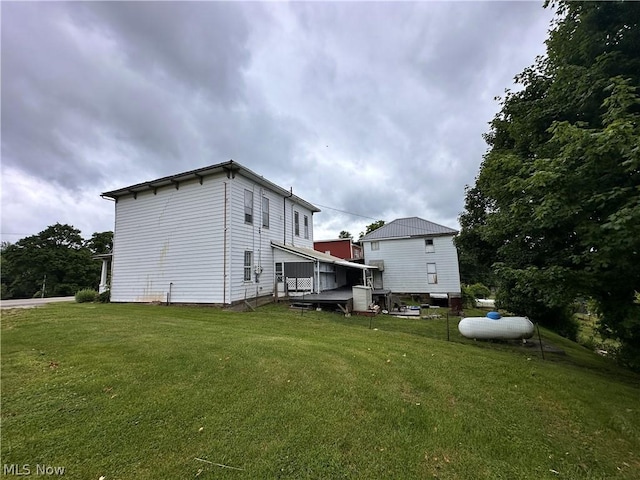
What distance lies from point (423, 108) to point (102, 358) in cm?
1525

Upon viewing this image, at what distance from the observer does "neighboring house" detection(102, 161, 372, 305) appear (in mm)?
12914

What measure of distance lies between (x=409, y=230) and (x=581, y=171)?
19706mm

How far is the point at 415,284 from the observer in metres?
23.4

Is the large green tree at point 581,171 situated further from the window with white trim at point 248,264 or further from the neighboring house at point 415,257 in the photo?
the neighboring house at point 415,257

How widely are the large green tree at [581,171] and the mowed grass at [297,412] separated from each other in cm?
205

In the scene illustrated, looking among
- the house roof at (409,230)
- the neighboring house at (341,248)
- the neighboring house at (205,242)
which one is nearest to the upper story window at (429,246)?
the house roof at (409,230)

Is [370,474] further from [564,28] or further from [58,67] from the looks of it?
[58,67]

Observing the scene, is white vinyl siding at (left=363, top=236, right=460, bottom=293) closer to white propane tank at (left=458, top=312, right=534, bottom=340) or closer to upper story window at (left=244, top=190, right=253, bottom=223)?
white propane tank at (left=458, top=312, right=534, bottom=340)

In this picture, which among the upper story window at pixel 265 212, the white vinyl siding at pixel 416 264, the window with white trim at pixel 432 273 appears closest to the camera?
the upper story window at pixel 265 212

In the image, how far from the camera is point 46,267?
31969mm

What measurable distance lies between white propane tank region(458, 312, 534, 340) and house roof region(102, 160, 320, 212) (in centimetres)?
1174

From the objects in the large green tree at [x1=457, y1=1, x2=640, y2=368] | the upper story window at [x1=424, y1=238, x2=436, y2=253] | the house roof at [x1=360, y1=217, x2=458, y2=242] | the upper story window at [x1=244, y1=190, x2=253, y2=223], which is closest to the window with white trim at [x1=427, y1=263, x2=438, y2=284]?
the upper story window at [x1=424, y1=238, x2=436, y2=253]

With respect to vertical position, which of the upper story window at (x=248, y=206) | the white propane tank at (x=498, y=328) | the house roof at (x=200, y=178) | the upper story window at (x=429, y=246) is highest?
the house roof at (x=200, y=178)

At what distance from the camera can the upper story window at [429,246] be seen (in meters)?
23.2
